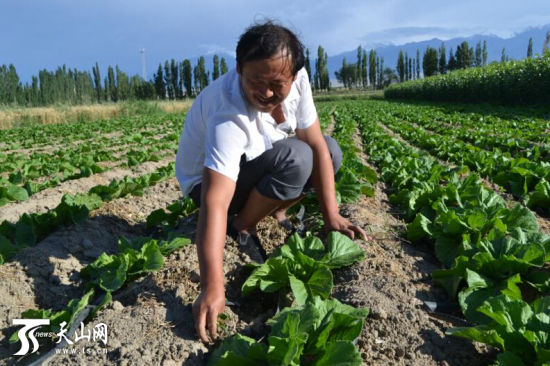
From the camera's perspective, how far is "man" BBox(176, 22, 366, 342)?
212cm

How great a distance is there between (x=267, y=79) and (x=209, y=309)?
3.94 feet

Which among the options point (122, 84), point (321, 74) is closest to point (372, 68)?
point (321, 74)

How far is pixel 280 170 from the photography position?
9.80 feet

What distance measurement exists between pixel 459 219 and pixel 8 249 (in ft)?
10.7

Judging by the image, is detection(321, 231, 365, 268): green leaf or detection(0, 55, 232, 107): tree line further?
detection(0, 55, 232, 107): tree line

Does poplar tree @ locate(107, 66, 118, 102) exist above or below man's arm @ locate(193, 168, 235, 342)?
above

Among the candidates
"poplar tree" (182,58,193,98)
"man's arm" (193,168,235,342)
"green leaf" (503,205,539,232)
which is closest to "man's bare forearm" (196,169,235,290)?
"man's arm" (193,168,235,342)

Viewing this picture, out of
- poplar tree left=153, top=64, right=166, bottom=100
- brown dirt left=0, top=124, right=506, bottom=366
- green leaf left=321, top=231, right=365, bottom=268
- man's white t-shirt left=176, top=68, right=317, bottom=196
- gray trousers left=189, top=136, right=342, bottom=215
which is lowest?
brown dirt left=0, top=124, right=506, bottom=366

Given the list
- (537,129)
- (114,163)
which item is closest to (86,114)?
(114,163)

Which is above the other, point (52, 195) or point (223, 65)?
point (223, 65)

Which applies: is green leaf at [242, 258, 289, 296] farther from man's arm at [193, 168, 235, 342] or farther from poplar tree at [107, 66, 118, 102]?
poplar tree at [107, 66, 118, 102]

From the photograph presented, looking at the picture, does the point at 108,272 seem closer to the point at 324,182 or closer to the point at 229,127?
the point at 229,127

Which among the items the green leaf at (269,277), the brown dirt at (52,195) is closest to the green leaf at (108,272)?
the green leaf at (269,277)

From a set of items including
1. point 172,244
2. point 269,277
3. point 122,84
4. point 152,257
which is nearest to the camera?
point 269,277
